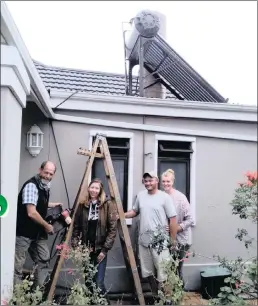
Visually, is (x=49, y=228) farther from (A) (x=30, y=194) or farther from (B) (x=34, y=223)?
(A) (x=30, y=194)

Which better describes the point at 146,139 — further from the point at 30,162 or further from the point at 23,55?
the point at 23,55

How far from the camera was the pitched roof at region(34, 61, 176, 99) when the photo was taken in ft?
15.7

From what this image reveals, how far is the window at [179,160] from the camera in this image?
4.54 meters

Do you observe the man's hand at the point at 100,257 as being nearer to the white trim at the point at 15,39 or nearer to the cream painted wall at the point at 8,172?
the cream painted wall at the point at 8,172

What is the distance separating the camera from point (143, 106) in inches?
174

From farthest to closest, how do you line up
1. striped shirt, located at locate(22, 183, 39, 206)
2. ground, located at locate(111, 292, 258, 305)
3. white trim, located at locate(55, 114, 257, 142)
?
white trim, located at locate(55, 114, 257, 142) < ground, located at locate(111, 292, 258, 305) < striped shirt, located at locate(22, 183, 39, 206)

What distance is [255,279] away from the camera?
2908mm

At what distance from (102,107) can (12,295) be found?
2.39 m

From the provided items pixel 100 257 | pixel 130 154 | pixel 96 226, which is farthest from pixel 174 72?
pixel 100 257

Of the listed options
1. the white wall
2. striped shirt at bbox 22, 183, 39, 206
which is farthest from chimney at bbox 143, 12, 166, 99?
the white wall

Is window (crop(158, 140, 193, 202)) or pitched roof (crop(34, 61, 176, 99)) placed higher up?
pitched roof (crop(34, 61, 176, 99))

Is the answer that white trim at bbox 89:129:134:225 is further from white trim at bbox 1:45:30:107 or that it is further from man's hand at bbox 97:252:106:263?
white trim at bbox 1:45:30:107

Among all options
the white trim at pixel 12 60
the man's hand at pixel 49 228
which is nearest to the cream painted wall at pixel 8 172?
the white trim at pixel 12 60

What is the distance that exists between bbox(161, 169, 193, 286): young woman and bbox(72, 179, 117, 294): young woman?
Result: 77cm
